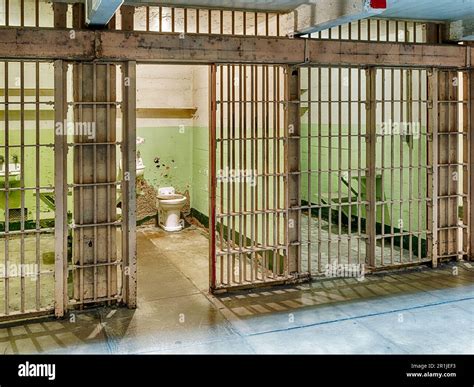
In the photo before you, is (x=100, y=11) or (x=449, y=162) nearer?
(x=100, y=11)

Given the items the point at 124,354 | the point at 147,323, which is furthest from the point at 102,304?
the point at 124,354

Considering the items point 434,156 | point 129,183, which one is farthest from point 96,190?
point 434,156

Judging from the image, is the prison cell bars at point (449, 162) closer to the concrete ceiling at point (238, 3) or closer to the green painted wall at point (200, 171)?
the concrete ceiling at point (238, 3)

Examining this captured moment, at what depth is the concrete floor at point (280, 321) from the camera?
4.16 meters

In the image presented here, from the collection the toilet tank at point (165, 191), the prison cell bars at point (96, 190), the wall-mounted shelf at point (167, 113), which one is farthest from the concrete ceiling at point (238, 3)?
the toilet tank at point (165, 191)

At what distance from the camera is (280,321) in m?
4.69

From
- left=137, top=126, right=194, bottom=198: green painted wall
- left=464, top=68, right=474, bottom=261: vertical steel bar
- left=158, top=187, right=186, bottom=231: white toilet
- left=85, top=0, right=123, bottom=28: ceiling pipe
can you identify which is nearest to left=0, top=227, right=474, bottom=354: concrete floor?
left=464, top=68, right=474, bottom=261: vertical steel bar

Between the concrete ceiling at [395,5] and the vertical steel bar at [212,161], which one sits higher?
the concrete ceiling at [395,5]

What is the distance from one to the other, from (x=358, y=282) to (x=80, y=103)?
3682mm

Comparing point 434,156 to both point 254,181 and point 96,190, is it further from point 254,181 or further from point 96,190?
point 96,190

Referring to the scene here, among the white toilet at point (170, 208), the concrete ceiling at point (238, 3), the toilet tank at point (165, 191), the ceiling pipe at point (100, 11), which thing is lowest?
the white toilet at point (170, 208)

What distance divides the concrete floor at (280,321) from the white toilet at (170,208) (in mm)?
2625

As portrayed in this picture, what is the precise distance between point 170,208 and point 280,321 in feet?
14.6

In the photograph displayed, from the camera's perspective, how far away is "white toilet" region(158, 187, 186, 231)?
28.6ft
